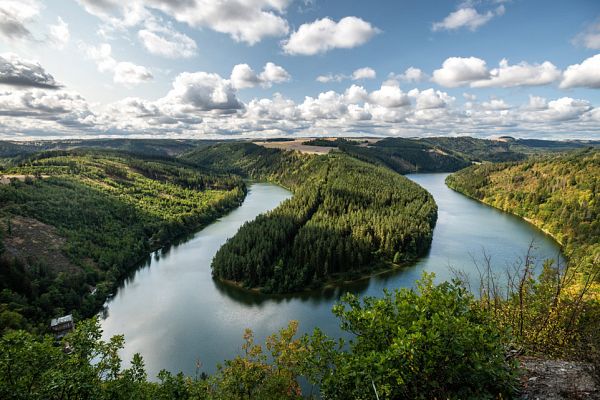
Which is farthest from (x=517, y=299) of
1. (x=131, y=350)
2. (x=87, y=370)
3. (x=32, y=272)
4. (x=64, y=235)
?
(x=64, y=235)

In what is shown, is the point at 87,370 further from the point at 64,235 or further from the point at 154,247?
the point at 154,247

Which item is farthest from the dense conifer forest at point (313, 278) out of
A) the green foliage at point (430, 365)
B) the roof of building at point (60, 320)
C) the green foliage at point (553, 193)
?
the roof of building at point (60, 320)

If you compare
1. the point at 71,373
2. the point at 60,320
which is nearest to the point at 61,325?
the point at 60,320

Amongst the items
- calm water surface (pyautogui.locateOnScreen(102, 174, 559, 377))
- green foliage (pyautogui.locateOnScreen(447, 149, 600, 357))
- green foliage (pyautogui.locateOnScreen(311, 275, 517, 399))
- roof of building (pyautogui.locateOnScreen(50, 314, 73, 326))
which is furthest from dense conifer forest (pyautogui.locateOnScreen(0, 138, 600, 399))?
calm water surface (pyautogui.locateOnScreen(102, 174, 559, 377))

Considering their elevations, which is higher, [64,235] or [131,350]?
[64,235]

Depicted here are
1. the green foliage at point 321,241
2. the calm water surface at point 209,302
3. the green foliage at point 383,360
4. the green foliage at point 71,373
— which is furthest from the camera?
the green foliage at point 321,241

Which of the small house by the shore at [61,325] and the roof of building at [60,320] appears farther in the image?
the roof of building at [60,320]

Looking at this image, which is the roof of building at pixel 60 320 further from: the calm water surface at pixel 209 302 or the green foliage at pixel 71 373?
the green foliage at pixel 71 373
